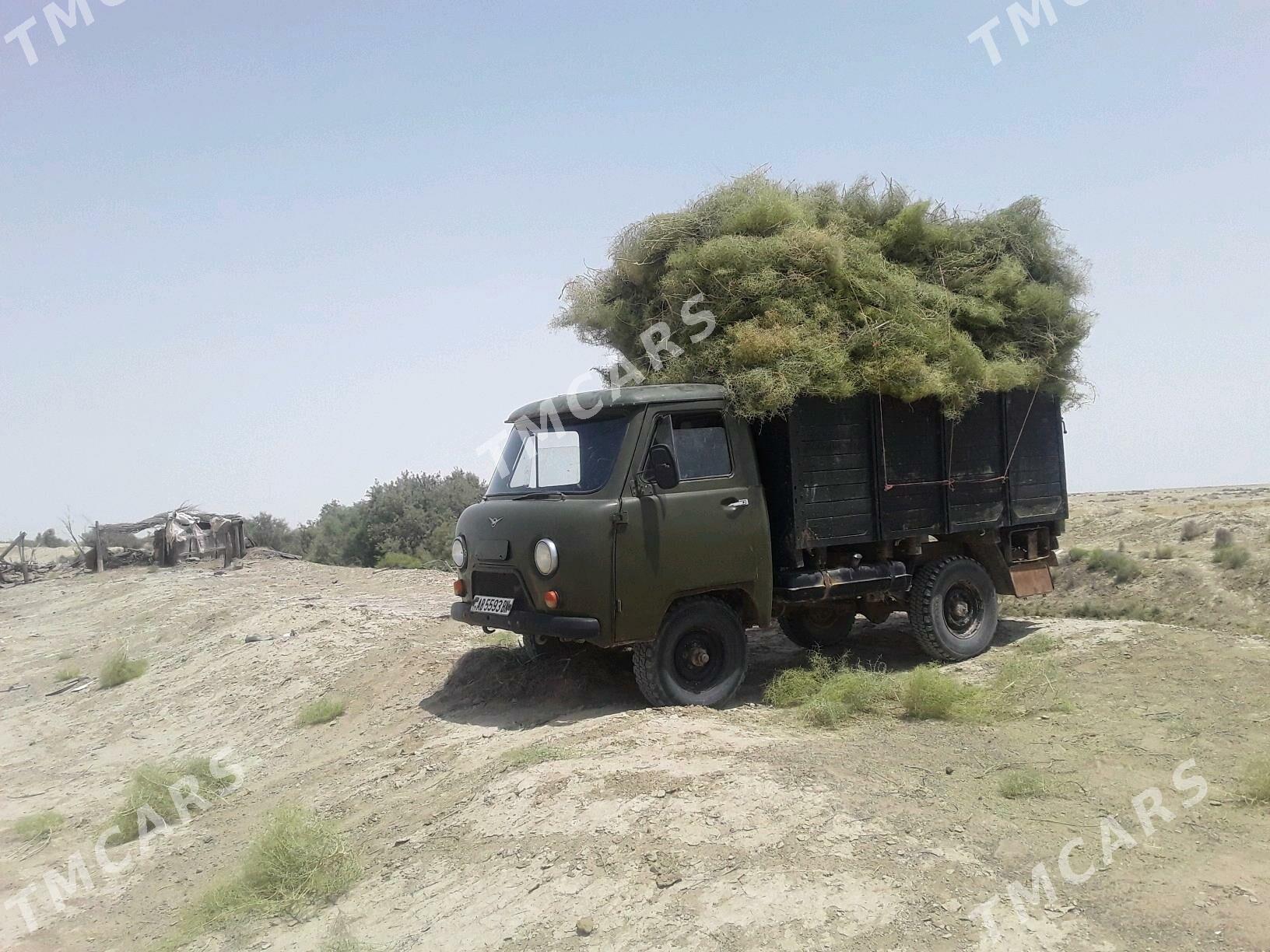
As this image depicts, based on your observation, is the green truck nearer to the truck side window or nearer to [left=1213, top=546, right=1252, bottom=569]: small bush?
the truck side window

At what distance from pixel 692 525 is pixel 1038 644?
4.23m

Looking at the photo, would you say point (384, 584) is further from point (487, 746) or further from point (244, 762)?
point (487, 746)

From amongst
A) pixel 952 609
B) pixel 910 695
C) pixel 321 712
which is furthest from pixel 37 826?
pixel 952 609

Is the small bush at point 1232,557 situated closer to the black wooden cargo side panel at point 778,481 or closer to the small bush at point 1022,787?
the black wooden cargo side panel at point 778,481

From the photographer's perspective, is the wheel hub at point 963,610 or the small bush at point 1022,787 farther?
the wheel hub at point 963,610

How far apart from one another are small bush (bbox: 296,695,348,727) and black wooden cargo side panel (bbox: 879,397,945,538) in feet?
17.1

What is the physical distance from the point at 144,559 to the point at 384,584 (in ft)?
38.5

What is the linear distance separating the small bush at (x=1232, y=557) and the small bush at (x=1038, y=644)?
636cm

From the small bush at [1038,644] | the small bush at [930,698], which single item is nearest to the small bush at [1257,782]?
the small bush at [930,698]

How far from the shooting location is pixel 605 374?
30.7ft

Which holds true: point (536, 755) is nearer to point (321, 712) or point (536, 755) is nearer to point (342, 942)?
point (342, 942)

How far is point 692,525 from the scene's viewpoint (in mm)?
7453

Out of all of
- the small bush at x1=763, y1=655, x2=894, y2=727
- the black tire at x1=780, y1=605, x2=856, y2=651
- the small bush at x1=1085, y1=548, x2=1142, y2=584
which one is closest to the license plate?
the small bush at x1=763, y1=655, x2=894, y2=727

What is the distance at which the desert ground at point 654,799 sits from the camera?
428 cm
